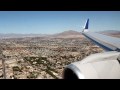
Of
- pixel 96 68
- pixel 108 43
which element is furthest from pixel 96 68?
pixel 108 43

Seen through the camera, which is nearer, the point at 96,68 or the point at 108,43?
the point at 96,68

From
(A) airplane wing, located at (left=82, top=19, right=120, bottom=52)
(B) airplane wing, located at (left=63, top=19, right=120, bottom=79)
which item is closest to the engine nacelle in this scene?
(B) airplane wing, located at (left=63, top=19, right=120, bottom=79)

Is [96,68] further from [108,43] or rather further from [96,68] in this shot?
[108,43]

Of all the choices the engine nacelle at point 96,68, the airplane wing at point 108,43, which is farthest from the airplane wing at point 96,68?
the airplane wing at point 108,43

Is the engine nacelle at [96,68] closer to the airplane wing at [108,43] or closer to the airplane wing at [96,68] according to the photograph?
the airplane wing at [96,68]
